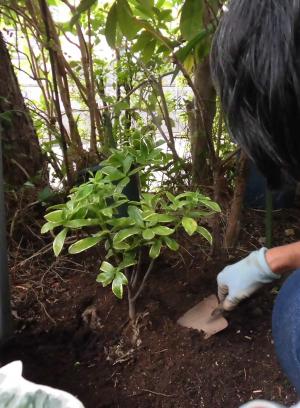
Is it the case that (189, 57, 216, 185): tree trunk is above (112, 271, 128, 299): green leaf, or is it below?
above

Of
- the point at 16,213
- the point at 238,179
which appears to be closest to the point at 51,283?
the point at 16,213

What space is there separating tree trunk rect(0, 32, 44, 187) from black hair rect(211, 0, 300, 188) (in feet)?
3.28

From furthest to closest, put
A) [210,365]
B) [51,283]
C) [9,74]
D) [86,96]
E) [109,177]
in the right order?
1. [86,96]
2. [9,74]
3. [51,283]
4. [210,365]
5. [109,177]

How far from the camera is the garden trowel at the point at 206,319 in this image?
119 centimetres

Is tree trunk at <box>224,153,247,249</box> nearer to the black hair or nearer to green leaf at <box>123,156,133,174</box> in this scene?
green leaf at <box>123,156,133,174</box>

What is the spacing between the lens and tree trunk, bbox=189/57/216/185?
4.72 feet

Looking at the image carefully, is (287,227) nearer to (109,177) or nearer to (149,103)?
(149,103)

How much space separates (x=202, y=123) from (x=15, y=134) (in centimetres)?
63

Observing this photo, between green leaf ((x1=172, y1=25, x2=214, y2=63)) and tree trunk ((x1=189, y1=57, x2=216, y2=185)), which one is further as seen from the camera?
tree trunk ((x1=189, y1=57, x2=216, y2=185))

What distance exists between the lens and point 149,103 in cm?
166

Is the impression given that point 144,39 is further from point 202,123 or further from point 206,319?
point 206,319

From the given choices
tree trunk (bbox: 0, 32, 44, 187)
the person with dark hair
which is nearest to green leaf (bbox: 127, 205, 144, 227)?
the person with dark hair

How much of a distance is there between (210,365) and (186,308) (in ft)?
0.62

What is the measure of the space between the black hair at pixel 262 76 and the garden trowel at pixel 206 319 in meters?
0.63
